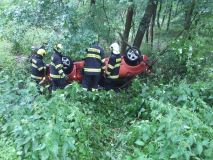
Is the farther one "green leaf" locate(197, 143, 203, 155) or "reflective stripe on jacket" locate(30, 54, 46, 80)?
"reflective stripe on jacket" locate(30, 54, 46, 80)

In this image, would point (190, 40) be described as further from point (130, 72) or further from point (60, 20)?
point (60, 20)

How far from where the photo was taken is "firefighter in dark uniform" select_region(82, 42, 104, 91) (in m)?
8.77

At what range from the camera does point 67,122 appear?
520cm

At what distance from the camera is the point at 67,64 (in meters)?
9.14

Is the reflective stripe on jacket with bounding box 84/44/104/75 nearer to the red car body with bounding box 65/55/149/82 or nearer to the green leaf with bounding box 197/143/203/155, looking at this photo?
the red car body with bounding box 65/55/149/82

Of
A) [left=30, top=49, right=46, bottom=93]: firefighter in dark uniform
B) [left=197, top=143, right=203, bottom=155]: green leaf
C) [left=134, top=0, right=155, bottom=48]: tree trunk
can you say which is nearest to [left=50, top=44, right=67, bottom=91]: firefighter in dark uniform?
[left=30, top=49, right=46, bottom=93]: firefighter in dark uniform

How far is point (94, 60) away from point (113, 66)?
0.52 m

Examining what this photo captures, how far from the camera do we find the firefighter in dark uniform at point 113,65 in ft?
29.5

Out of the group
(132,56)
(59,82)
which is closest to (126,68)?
(132,56)

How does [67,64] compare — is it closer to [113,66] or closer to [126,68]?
[113,66]

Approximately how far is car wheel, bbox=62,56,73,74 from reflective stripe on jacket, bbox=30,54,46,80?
2.31ft

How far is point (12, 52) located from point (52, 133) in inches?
369

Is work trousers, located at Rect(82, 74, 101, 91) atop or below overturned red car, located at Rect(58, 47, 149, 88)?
below

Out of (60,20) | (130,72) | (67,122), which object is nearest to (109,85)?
(130,72)
